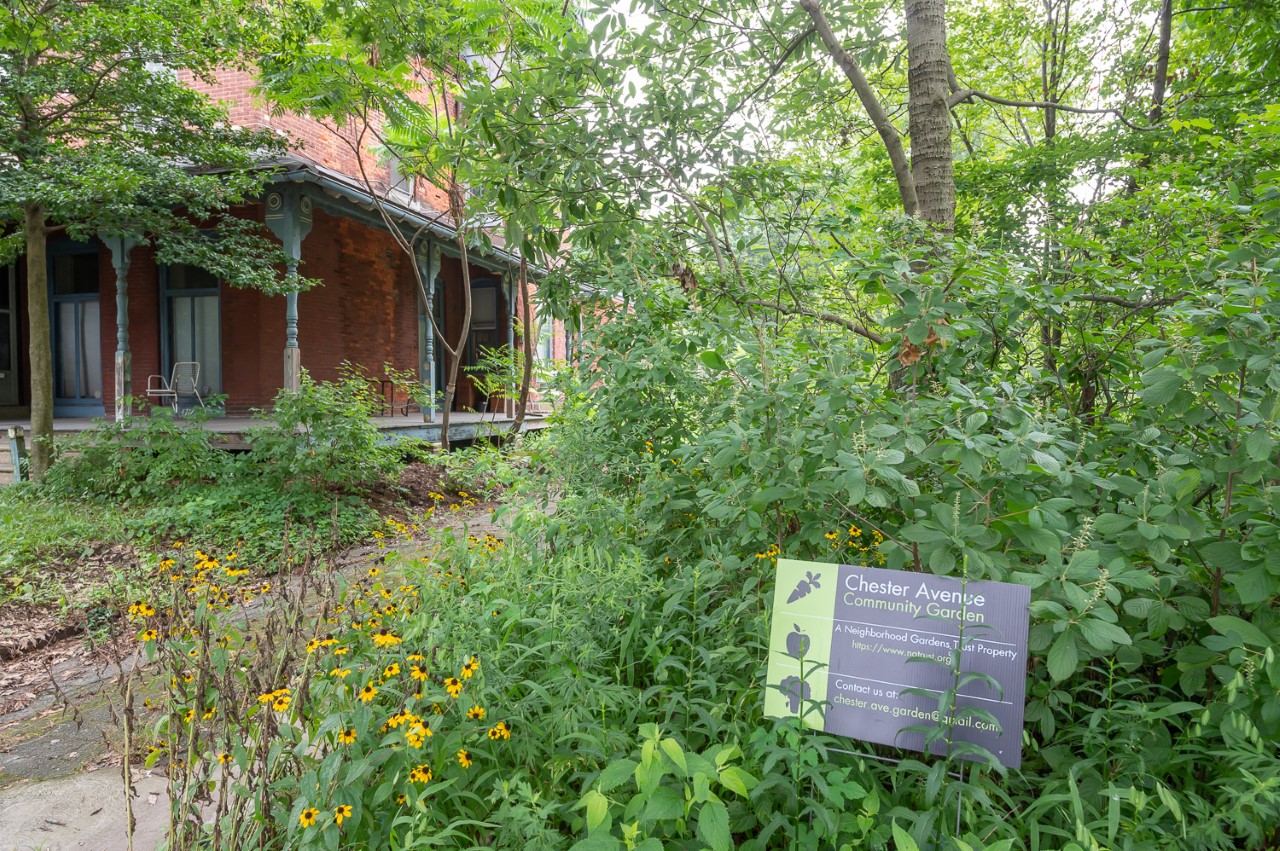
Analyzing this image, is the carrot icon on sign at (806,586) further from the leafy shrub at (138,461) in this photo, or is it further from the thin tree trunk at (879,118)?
the leafy shrub at (138,461)

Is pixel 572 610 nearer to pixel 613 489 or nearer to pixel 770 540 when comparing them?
pixel 770 540

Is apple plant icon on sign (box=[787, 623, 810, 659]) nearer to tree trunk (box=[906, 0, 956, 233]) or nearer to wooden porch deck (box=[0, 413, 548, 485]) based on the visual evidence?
tree trunk (box=[906, 0, 956, 233])

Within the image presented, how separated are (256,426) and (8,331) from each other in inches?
311

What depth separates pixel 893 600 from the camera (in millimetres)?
1654

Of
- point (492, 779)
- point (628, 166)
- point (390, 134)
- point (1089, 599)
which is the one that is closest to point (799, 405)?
point (1089, 599)

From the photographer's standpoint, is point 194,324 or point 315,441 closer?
point 315,441

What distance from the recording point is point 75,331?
11602mm

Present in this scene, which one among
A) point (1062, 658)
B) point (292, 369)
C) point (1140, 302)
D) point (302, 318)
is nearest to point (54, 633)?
point (292, 369)

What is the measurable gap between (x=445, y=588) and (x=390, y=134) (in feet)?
25.2

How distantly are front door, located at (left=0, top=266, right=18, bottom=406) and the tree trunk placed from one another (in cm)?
1457

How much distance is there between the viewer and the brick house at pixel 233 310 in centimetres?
1044

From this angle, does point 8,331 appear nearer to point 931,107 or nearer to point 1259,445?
point 931,107

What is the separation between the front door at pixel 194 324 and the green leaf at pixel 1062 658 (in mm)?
11889

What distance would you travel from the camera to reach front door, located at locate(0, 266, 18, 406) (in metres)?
11.6
